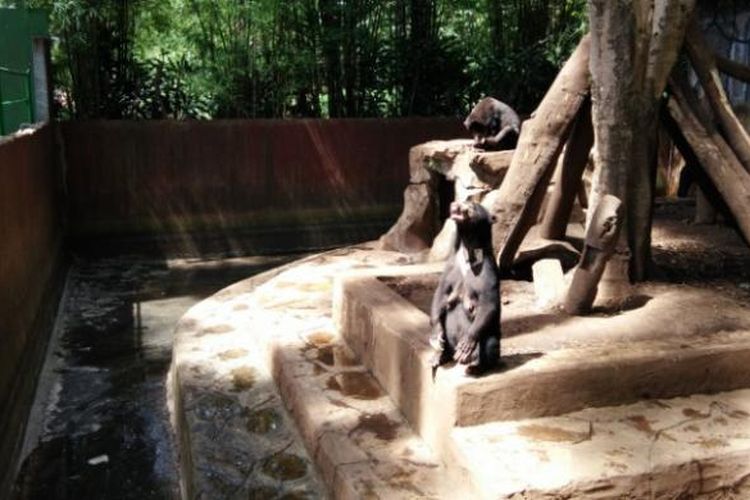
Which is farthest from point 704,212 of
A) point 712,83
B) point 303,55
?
point 303,55

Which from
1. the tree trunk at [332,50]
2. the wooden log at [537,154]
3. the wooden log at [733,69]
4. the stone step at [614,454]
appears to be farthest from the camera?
the tree trunk at [332,50]

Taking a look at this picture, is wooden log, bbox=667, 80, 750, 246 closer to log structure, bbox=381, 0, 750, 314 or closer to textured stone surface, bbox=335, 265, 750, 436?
log structure, bbox=381, 0, 750, 314

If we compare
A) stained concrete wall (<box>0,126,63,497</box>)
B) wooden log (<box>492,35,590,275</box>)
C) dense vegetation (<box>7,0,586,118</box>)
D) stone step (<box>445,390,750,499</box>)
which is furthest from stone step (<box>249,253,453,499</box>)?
dense vegetation (<box>7,0,586,118</box>)

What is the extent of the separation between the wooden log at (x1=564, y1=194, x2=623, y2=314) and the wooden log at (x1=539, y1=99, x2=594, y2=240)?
900 millimetres

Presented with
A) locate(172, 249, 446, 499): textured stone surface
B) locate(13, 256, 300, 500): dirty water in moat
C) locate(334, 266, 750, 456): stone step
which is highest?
locate(334, 266, 750, 456): stone step

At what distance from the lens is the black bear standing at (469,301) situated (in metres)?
2.95

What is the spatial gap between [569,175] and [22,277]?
146 inches

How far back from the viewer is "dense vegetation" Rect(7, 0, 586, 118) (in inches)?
353

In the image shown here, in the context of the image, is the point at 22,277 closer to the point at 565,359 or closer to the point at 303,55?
the point at 565,359

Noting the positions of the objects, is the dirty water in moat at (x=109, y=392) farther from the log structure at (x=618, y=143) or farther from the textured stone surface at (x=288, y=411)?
the log structure at (x=618, y=143)

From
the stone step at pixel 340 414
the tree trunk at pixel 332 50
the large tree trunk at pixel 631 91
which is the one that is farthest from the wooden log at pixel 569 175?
the tree trunk at pixel 332 50

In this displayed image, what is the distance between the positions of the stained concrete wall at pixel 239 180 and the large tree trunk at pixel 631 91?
567 centimetres

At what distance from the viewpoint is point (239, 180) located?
912 cm

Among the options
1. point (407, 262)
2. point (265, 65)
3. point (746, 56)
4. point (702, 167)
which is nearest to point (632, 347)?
point (702, 167)
